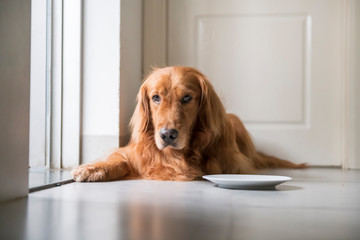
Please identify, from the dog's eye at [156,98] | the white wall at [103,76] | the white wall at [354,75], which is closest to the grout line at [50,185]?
the dog's eye at [156,98]

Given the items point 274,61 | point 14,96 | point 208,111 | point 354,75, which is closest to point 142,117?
point 208,111

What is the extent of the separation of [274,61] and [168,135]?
1402mm

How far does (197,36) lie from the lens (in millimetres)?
3160

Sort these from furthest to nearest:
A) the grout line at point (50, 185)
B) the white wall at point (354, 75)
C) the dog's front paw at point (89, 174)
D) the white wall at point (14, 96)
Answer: the white wall at point (354, 75) < the dog's front paw at point (89, 174) < the grout line at point (50, 185) < the white wall at point (14, 96)

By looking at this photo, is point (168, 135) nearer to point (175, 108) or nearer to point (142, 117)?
point (175, 108)

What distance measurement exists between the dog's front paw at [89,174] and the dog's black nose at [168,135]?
32 centimetres

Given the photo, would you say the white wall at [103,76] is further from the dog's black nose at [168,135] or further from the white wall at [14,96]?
the white wall at [14,96]

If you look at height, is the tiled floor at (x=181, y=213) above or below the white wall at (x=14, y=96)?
below

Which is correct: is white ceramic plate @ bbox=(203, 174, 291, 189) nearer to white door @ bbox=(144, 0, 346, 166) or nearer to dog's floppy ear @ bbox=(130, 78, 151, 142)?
dog's floppy ear @ bbox=(130, 78, 151, 142)

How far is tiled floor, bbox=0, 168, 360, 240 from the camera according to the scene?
3.07 ft

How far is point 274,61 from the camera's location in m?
3.08

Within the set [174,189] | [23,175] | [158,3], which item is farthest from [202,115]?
[158,3]

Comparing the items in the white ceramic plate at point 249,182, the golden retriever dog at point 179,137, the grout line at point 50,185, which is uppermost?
the golden retriever dog at point 179,137

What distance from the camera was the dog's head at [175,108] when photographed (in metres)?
2.03
